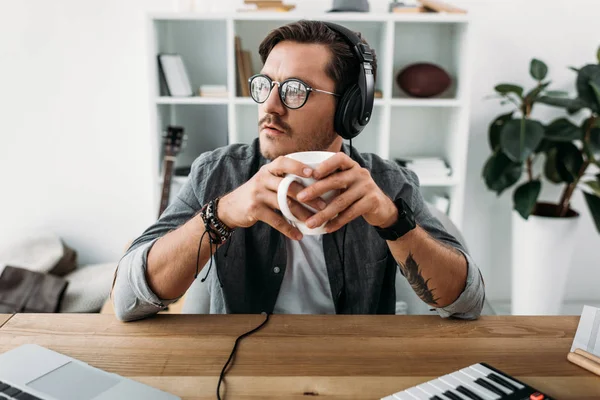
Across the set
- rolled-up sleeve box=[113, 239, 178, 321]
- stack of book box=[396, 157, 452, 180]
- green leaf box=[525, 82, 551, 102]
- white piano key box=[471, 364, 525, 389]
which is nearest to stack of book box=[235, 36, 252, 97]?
stack of book box=[396, 157, 452, 180]

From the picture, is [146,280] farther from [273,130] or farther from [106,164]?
[106,164]

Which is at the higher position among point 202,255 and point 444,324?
point 202,255

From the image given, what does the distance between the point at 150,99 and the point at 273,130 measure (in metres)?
1.55

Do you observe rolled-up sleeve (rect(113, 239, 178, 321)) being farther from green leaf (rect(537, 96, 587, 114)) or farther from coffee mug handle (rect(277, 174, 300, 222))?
green leaf (rect(537, 96, 587, 114))

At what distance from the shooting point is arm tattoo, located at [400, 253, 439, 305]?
108cm

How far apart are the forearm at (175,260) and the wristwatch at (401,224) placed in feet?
1.08

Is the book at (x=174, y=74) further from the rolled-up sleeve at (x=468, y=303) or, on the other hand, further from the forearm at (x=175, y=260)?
the rolled-up sleeve at (x=468, y=303)

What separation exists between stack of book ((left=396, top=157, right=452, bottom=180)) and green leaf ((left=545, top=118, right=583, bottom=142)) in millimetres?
503

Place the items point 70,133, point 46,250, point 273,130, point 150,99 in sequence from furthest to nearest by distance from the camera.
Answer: point 70,133, point 46,250, point 150,99, point 273,130

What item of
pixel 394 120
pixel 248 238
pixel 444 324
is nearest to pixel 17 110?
pixel 394 120

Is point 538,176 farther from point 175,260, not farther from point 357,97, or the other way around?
point 175,260

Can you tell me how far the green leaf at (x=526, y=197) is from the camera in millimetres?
2609

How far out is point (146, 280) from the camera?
1.07m

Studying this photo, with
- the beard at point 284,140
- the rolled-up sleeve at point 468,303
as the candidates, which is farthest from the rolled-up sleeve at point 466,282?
the beard at point 284,140
